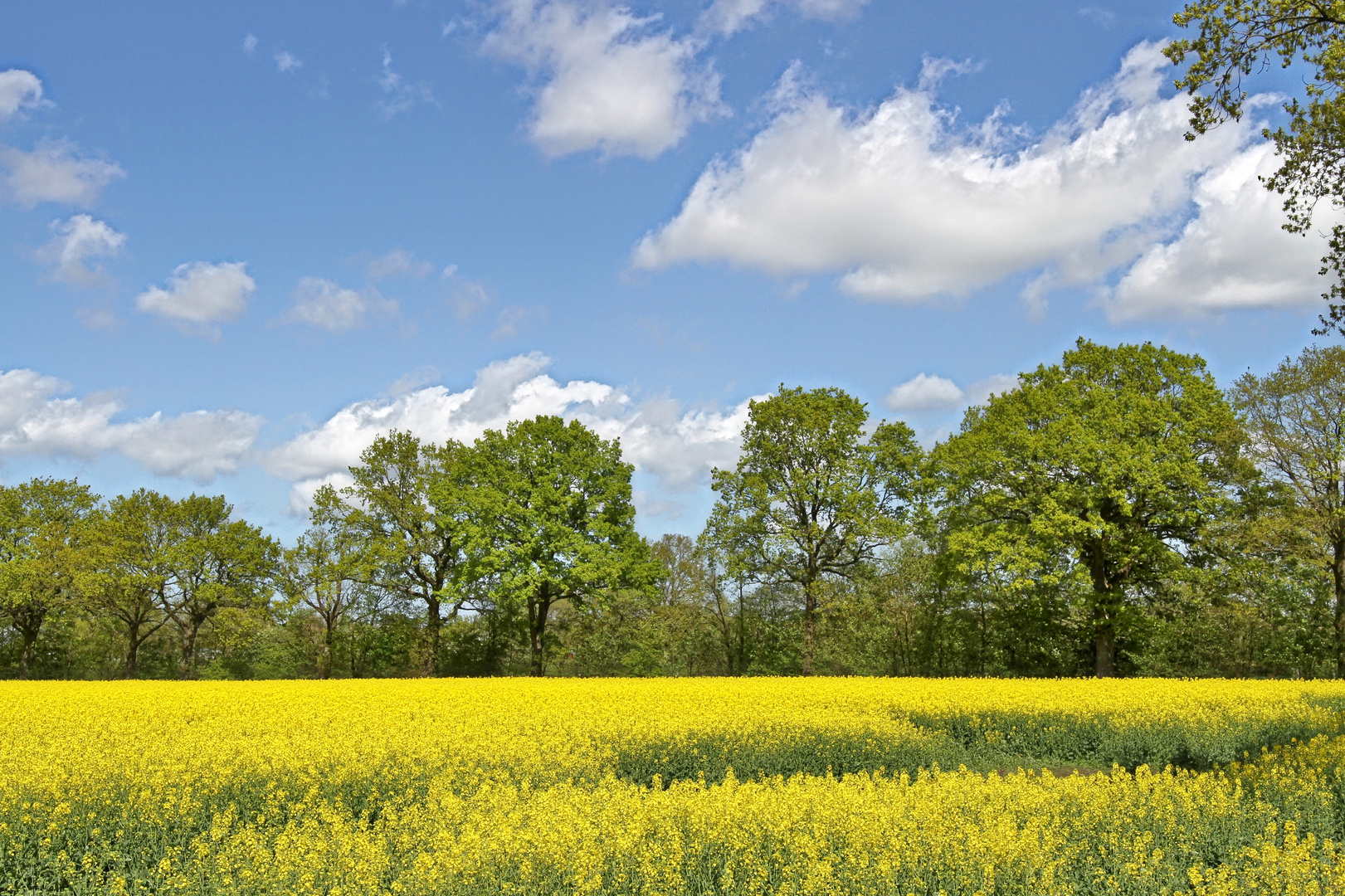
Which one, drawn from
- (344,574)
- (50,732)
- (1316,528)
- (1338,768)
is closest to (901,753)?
(1338,768)

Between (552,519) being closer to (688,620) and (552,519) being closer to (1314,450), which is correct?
(688,620)

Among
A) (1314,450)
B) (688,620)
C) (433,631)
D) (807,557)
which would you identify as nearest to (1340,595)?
(1314,450)

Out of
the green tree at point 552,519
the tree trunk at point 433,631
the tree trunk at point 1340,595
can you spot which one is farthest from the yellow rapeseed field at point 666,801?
the tree trunk at point 433,631

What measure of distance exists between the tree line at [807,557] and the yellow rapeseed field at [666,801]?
15.0m

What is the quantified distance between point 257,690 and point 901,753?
1897 centimetres

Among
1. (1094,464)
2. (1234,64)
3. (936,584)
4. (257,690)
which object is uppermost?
(1234,64)

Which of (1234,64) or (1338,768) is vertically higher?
(1234,64)

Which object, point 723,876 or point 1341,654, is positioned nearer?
point 723,876

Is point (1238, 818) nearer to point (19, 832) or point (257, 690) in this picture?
point (19, 832)

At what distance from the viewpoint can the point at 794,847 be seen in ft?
23.7

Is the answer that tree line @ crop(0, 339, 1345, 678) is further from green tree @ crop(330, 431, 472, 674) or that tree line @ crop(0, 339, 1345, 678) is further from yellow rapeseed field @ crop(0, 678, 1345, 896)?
yellow rapeseed field @ crop(0, 678, 1345, 896)

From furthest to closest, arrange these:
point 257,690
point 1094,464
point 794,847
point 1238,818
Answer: point 1094,464
point 257,690
point 1238,818
point 794,847

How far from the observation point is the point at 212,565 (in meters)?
43.0

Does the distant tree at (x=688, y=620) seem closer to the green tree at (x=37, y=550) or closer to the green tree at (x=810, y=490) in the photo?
the green tree at (x=810, y=490)
